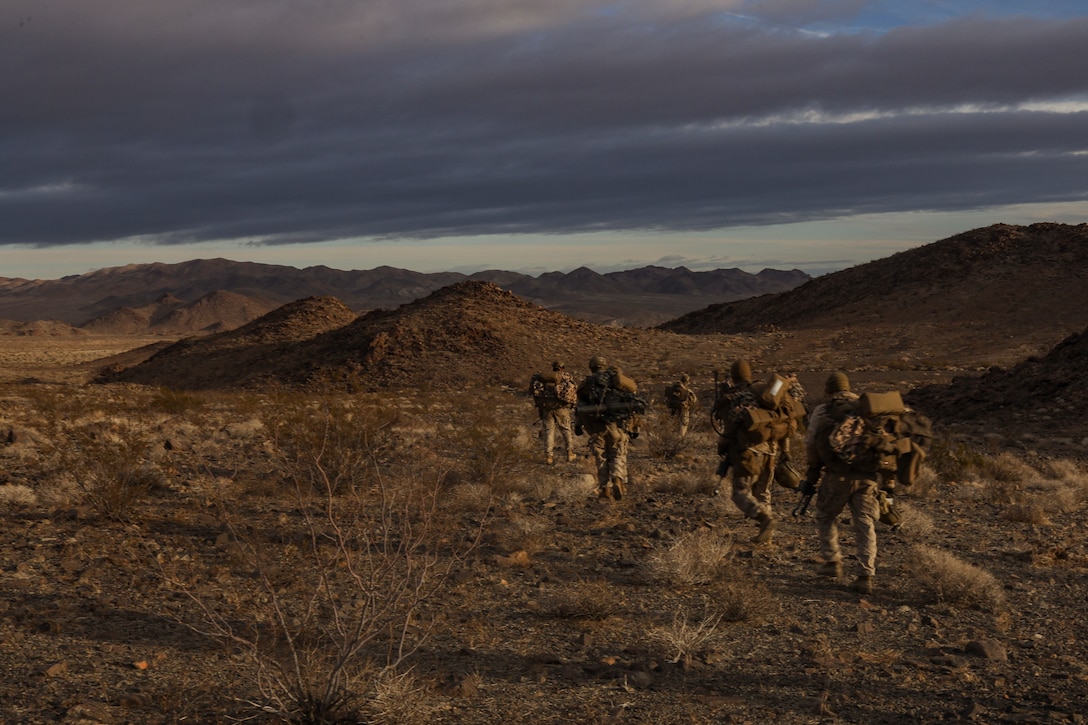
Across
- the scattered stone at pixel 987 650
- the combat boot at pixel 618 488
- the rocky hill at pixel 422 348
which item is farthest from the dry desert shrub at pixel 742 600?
the rocky hill at pixel 422 348

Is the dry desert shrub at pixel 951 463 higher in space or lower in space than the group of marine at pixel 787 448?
lower

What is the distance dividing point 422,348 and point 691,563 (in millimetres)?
30475

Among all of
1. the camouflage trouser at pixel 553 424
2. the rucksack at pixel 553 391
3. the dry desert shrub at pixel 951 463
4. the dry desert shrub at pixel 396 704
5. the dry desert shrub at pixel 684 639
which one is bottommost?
the dry desert shrub at pixel 951 463

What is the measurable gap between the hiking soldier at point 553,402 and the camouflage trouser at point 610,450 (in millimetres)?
2764

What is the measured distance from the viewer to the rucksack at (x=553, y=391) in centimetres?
1446

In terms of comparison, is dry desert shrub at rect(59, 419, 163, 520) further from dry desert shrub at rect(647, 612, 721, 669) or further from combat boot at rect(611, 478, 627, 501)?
dry desert shrub at rect(647, 612, 721, 669)

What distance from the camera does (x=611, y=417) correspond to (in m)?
11.3

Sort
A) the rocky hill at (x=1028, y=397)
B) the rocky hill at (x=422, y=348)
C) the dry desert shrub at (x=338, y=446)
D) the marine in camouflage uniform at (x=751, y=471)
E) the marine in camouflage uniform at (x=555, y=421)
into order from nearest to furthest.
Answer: the marine in camouflage uniform at (x=751, y=471)
the dry desert shrub at (x=338, y=446)
the marine in camouflage uniform at (x=555, y=421)
the rocky hill at (x=1028, y=397)
the rocky hill at (x=422, y=348)

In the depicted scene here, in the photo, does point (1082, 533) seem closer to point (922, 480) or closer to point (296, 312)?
point (922, 480)

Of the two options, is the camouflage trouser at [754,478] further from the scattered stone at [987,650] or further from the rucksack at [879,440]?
the scattered stone at [987,650]

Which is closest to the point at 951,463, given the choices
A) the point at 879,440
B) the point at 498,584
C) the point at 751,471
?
the point at 751,471

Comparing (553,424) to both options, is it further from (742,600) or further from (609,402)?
(742,600)

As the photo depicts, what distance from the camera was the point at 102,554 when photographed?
845 cm

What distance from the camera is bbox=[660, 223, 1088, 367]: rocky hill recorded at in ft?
141
